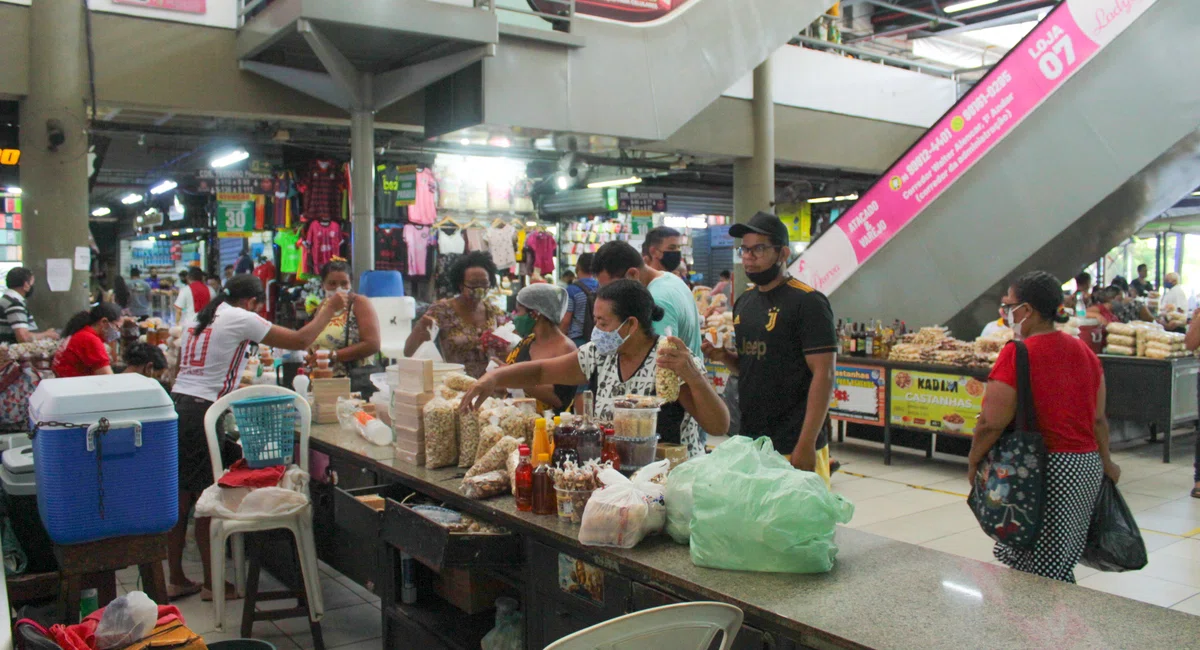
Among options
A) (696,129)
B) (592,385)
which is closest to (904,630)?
(592,385)

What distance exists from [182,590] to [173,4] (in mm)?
5524

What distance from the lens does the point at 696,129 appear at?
37.7ft

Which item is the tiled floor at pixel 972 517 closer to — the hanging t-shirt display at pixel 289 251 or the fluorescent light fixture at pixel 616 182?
the fluorescent light fixture at pixel 616 182

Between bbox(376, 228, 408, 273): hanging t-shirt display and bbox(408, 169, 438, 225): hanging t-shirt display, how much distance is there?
0.29 m

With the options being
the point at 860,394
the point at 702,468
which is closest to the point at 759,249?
the point at 702,468

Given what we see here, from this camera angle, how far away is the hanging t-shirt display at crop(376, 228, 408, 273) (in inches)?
459

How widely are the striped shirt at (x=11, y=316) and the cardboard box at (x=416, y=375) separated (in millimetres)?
4516

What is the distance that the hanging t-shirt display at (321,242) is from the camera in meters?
11.3

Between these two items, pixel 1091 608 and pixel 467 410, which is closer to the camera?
pixel 1091 608

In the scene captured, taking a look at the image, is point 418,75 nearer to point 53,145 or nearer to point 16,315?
point 53,145

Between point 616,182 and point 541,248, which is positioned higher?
point 616,182

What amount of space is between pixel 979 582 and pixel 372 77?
7681 millimetres

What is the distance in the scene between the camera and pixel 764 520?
92.8 inches

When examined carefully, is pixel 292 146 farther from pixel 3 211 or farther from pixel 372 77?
pixel 3 211
